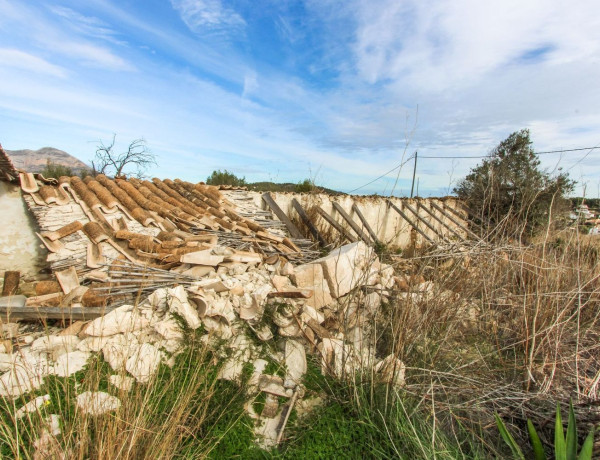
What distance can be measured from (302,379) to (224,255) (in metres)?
2.19

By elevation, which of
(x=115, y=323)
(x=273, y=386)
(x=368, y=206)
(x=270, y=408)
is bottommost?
(x=270, y=408)

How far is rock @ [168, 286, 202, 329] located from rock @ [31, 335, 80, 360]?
923 mm

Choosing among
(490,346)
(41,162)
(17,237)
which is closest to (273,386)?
(490,346)

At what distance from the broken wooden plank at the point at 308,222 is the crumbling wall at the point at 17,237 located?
19.0 feet

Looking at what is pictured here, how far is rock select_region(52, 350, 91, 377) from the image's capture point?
9.46 ft

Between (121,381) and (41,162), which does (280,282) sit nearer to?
(121,381)

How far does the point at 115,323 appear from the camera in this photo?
10.8 ft

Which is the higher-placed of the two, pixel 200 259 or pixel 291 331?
pixel 200 259

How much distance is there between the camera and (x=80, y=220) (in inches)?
239

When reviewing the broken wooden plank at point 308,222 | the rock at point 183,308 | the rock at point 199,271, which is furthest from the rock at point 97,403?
the broken wooden plank at point 308,222

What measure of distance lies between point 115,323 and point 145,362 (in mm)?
586

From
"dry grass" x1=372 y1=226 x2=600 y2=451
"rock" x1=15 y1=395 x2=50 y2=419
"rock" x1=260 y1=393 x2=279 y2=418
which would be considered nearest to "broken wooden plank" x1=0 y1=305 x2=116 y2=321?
"rock" x1=15 y1=395 x2=50 y2=419

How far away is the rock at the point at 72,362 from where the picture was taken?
9.46ft

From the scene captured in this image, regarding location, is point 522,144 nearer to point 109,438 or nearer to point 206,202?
point 206,202
